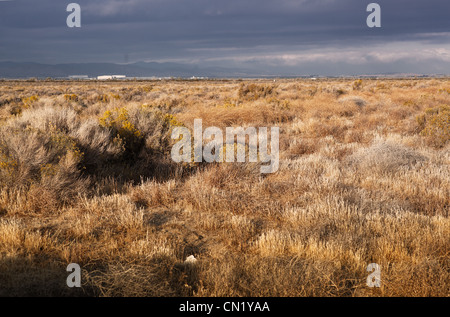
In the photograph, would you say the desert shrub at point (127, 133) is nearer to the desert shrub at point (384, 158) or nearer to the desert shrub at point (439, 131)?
the desert shrub at point (384, 158)

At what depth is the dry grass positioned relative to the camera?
297 cm

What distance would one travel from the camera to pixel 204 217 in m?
4.54

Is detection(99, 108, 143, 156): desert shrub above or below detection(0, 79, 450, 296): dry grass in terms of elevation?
above

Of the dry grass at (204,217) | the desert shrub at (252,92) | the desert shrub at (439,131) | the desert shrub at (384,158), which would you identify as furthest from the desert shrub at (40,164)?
the desert shrub at (252,92)

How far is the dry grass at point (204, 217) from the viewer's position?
2969mm

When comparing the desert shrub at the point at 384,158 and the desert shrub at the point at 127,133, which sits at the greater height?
the desert shrub at the point at 127,133

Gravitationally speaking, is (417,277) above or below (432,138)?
below

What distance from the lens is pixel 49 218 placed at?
4469 mm

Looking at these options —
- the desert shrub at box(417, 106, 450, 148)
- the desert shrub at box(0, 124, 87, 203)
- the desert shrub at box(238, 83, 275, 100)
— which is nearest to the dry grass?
the desert shrub at box(0, 124, 87, 203)

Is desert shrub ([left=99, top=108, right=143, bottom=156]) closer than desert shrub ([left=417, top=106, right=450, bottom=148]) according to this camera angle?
Yes

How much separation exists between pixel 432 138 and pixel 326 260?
7.60 m

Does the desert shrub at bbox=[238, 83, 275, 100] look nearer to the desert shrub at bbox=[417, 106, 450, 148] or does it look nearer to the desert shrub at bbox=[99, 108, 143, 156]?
the desert shrub at bbox=[417, 106, 450, 148]
